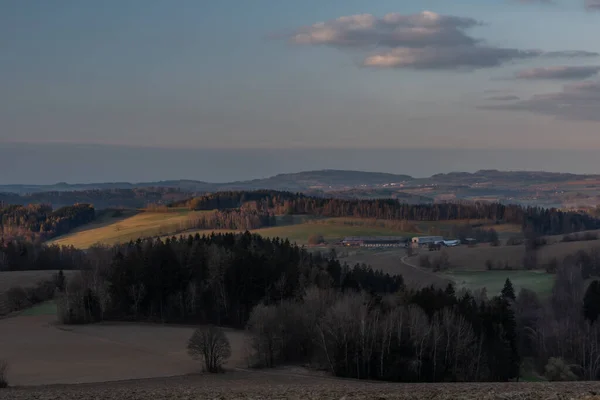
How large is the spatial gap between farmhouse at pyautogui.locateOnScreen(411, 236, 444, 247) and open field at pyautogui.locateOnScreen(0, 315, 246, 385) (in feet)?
284

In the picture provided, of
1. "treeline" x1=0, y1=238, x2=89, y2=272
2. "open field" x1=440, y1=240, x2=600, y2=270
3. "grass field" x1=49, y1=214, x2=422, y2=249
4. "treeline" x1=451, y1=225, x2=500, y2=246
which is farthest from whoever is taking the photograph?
"grass field" x1=49, y1=214, x2=422, y2=249

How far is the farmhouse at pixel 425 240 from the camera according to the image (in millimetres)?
141500


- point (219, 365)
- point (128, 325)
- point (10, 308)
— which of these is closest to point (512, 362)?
point (219, 365)

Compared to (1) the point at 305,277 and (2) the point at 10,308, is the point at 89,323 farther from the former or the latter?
(1) the point at 305,277

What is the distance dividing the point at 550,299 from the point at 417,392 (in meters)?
51.0

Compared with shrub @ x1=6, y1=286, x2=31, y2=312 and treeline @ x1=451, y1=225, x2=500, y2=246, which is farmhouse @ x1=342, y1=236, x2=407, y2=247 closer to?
treeline @ x1=451, y1=225, x2=500, y2=246

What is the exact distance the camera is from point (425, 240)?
145 m

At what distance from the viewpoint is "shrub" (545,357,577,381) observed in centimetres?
4484

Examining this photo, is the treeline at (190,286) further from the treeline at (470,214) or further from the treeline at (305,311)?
the treeline at (470,214)

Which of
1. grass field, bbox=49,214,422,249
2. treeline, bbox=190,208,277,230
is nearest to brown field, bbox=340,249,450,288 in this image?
grass field, bbox=49,214,422,249

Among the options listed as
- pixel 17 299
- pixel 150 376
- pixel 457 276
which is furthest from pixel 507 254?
pixel 150 376

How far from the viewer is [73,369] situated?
43.1 meters

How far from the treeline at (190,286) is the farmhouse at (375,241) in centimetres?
7147

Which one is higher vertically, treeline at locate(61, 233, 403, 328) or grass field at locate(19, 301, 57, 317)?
treeline at locate(61, 233, 403, 328)
